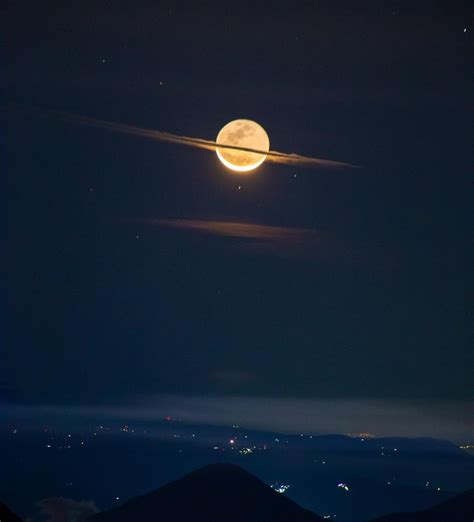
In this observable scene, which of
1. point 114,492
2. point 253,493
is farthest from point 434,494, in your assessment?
Result: point 114,492

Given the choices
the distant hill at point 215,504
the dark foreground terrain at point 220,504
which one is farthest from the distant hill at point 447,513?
the distant hill at point 215,504

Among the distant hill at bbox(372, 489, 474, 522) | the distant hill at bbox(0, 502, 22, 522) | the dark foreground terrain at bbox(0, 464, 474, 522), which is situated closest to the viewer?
the distant hill at bbox(0, 502, 22, 522)

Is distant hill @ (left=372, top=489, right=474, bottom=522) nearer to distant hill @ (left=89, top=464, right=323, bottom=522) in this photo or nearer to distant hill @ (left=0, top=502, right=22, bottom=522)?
distant hill @ (left=89, top=464, right=323, bottom=522)

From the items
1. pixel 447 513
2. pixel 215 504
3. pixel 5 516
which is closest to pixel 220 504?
pixel 215 504

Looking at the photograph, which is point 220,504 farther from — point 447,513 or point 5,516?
point 5,516

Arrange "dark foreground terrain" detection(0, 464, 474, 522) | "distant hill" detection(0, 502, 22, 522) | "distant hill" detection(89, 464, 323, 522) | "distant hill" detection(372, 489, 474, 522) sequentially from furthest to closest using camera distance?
"distant hill" detection(89, 464, 323, 522)
"dark foreground terrain" detection(0, 464, 474, 522)
"distant hill" detection(372, 489, 474, 522)
"distant hill" detection(0, 502, 22, 522)

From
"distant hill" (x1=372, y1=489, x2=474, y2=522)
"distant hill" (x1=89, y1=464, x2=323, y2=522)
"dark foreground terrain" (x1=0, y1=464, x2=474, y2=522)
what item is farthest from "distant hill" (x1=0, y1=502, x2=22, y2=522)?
"distant hill" (x1=89, y1=464, x2=323, y2=522)
